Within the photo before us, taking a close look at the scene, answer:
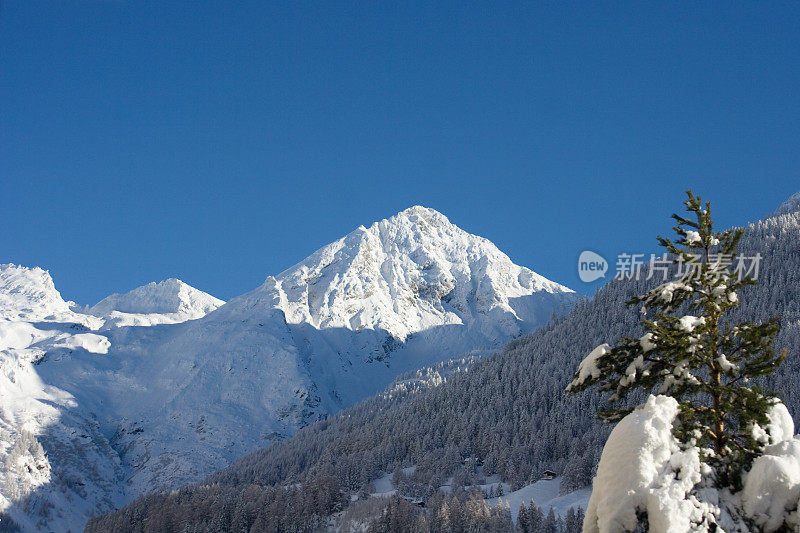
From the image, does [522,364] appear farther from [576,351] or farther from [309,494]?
[309,494]

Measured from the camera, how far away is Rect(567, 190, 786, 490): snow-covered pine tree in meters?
11.1

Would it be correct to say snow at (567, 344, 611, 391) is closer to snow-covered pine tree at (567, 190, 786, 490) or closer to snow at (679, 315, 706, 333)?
snow-covered pine tree at (567, 190, 786, 490)

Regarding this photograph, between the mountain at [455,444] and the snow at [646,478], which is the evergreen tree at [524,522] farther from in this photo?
the snow at [646,478]

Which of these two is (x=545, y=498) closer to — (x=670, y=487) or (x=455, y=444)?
(x=455, y=444)

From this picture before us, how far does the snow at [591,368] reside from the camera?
39.0 feet

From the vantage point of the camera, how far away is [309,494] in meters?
122

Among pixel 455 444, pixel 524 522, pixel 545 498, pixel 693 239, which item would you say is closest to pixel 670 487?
pixel 693 239

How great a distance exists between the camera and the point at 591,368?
12023 mm

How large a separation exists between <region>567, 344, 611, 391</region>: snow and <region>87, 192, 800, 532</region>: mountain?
294 feet

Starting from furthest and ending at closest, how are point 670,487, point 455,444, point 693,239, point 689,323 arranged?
point 455,444, point 693,239, point 689,323, point 670,487

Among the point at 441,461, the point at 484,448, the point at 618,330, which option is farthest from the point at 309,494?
the point at 618,330

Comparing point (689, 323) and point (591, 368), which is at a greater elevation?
point (689, 323)

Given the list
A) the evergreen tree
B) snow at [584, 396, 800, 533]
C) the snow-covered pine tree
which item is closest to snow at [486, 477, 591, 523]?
the evergreen tree

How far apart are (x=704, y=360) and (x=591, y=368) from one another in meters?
2.13
